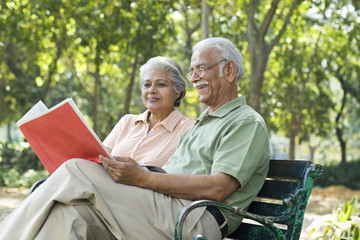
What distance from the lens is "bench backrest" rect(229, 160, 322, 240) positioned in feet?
7.91

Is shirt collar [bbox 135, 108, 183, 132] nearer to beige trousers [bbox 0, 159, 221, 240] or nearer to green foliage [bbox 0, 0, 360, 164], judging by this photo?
beige trousers [bbox 0, 159, 221, 240]

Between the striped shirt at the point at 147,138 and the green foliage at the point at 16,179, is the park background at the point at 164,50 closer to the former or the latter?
the green foliage at the point at 16,179

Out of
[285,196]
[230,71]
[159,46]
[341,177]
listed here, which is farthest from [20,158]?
[285,196]

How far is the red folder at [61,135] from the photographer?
2406mm

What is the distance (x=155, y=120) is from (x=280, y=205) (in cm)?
156

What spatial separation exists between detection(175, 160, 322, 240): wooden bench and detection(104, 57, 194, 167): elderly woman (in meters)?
1.04

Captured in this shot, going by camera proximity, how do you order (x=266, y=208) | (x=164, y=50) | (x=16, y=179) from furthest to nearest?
(x=164, y=50), (x=16, y=179), (x=266, y=208)

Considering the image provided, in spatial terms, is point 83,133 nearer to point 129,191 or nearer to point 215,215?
point 129,191

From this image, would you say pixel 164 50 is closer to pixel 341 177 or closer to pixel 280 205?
pixel 341 177

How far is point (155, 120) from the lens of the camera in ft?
12.8

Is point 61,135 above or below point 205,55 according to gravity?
below

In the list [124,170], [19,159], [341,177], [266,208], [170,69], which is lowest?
[19,159]

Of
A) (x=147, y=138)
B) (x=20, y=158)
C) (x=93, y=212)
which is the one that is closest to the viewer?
(x=93, y=212)

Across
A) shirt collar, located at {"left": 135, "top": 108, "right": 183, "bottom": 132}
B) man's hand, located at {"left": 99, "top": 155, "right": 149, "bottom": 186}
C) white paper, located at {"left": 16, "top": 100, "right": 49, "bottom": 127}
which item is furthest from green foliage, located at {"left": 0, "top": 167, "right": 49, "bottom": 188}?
man's hand, located at {"left": 99, "top": 155, "right": 149, "bottom": 186}
